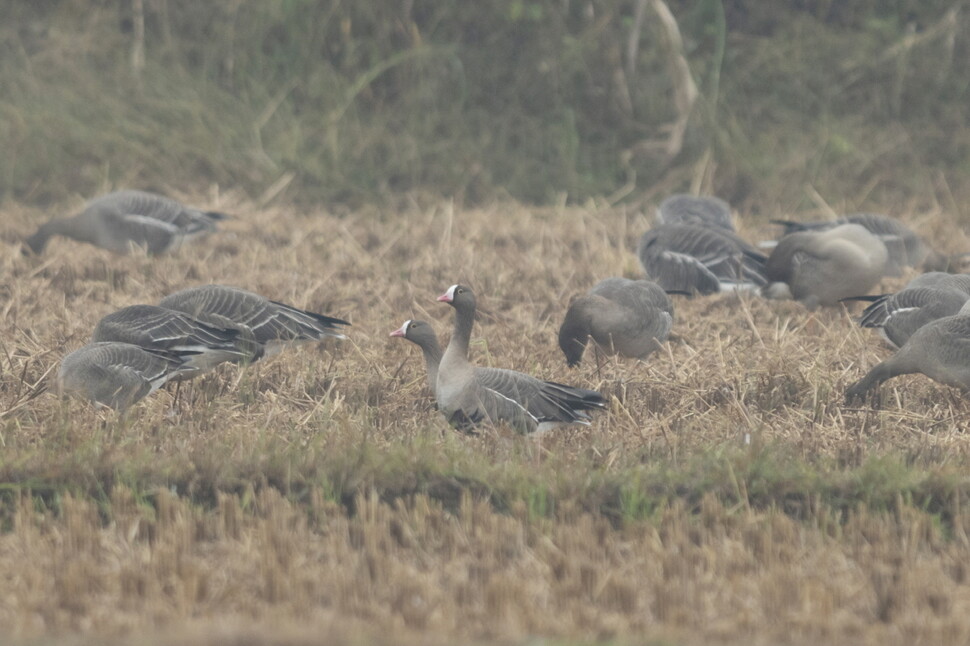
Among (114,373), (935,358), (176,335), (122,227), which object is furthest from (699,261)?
(114,373)

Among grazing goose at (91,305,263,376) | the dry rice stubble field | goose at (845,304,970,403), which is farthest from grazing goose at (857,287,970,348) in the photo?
grazing goose at (91,305,263,376)

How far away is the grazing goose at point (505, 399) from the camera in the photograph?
6.29 m

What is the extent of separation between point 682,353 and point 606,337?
56 centimetres

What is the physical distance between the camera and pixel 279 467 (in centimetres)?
547

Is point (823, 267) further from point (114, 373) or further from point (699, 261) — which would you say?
point (114, 373)

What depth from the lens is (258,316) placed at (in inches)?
305

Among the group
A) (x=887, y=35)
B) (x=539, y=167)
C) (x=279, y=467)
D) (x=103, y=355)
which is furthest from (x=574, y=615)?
(x=887, y=35)

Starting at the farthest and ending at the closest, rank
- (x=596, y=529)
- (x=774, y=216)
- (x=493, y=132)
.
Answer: (x=493, y=132), (x=774, y=216), (x=596, y=529)

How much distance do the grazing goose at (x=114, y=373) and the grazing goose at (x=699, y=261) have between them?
446cm

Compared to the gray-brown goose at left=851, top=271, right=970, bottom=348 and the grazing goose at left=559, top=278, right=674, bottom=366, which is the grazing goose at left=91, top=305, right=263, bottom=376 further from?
the gray-brown goose at left=851, top=271, right=970, bottom=348

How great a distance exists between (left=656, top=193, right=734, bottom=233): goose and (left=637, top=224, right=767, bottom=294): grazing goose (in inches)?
57.9

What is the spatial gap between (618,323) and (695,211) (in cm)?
457

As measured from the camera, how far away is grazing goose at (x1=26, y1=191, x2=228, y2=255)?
37.0ft

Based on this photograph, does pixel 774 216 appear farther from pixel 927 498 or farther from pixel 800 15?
pixel 927 498
